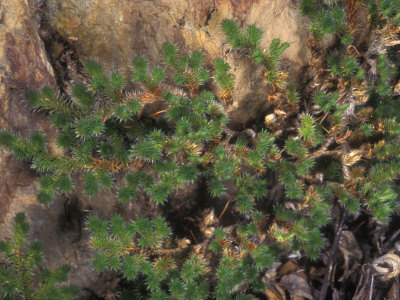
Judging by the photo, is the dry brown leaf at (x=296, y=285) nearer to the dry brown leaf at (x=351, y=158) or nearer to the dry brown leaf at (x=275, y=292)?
the dry brown leaf at (x=275, y=292)

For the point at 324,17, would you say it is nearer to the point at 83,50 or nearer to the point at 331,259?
the point at 83,50

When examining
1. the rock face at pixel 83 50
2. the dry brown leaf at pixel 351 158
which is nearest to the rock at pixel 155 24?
the rock face at pixel 83 50

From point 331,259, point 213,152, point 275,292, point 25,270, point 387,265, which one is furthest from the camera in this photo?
point 275,292

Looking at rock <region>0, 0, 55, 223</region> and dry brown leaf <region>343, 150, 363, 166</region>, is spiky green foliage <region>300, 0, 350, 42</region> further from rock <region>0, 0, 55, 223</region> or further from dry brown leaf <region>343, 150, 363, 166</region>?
rock <region>0, 0, 55, 223</region>

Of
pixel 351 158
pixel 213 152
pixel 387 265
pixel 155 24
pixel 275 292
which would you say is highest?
pixel 155 24

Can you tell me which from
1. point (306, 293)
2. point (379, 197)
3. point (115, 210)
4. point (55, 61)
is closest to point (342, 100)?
point (379, 197)

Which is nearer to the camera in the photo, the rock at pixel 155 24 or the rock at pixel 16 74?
the rock at pixel 16 74

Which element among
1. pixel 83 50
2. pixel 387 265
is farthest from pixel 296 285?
pixel 83 50

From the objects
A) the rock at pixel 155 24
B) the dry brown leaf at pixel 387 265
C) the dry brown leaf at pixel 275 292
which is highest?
the rock at pixel 155 24
